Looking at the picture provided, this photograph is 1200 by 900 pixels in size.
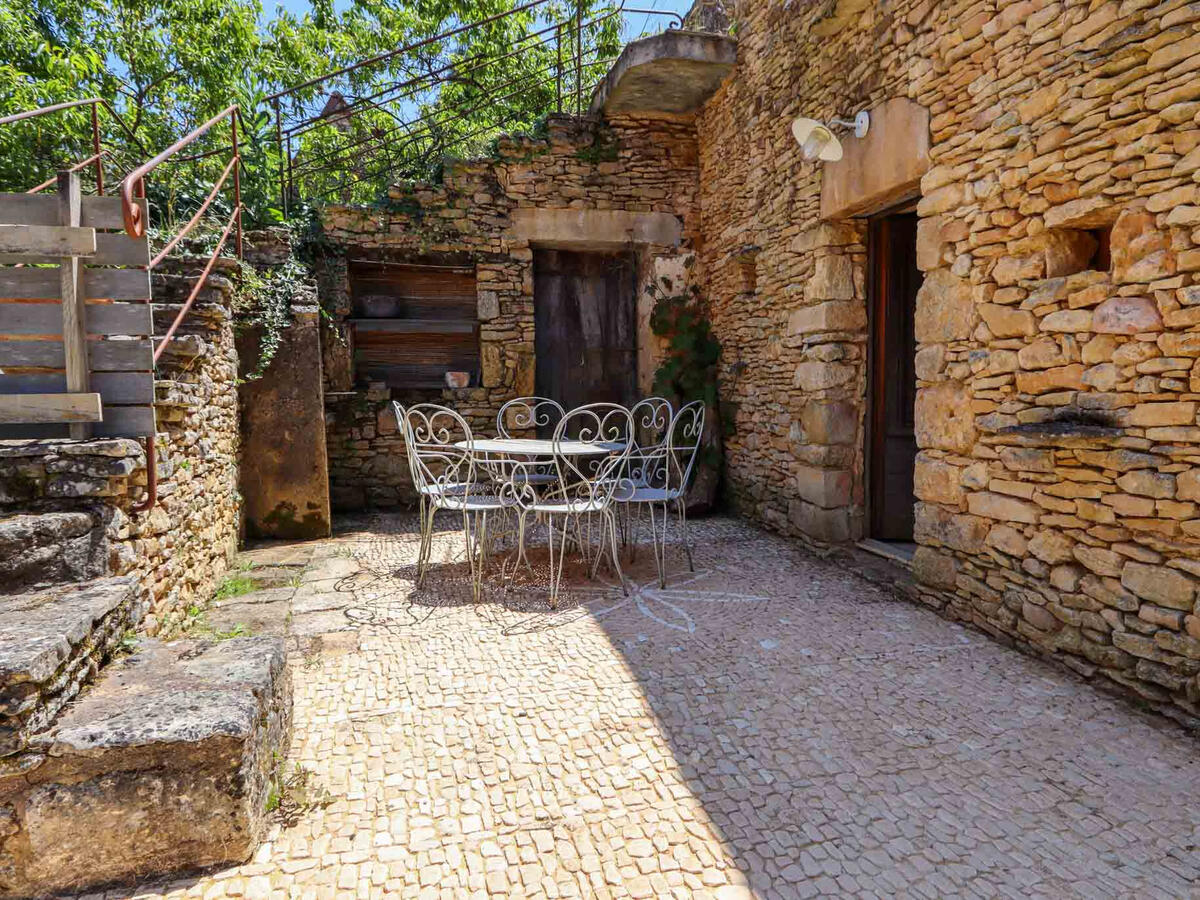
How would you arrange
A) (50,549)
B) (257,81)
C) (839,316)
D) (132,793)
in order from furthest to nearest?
(257,81)
(839,316)
(50,549)
(132,793)

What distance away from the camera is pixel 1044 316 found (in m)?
2.73

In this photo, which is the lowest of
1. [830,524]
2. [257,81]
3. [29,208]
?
[830,524]

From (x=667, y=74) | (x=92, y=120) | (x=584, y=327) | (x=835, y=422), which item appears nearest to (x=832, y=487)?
(x=835, y=422)

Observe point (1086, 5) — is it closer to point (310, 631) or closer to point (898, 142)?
point (898, 142)

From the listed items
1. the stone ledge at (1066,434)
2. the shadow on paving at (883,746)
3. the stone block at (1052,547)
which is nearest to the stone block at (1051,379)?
the stone ledge at (1066,434)

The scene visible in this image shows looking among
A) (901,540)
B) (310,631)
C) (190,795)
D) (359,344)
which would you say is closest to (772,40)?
(901,540)

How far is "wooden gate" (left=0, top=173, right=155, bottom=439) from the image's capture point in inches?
83.1

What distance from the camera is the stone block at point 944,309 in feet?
10.2

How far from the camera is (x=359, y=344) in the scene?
6.03m

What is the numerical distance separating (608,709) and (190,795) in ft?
4.21

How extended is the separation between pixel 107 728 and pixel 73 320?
1.40 m

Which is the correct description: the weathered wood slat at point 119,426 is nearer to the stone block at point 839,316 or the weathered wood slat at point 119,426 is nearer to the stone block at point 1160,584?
the stone block at point 1160,584

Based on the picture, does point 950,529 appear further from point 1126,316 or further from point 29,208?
point 29,208

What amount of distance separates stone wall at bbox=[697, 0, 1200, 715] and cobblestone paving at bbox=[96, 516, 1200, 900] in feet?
1.09
